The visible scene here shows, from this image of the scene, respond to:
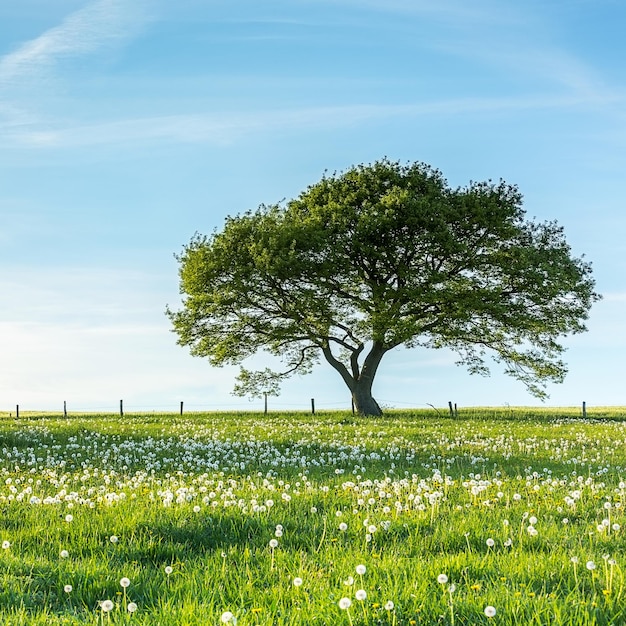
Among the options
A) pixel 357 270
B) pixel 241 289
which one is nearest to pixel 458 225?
pixel 357 270

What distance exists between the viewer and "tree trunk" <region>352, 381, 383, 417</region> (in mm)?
41531

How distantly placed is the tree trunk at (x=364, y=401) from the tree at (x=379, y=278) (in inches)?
3.2

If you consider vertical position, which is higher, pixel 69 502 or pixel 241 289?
pixel 241 289

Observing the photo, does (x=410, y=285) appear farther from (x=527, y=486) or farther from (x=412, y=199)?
(x=527, y=486)

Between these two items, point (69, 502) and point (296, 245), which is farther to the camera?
point (296, 245)

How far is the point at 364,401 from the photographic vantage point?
137 feet

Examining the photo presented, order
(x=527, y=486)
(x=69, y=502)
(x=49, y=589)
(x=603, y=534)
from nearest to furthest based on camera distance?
(x=49, y=589), (x=603, y=534), (x=69, y=502), (x=527, y=486)

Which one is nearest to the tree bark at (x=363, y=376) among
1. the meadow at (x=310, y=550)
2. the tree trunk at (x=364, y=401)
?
the tree trunk at (x=364, y=401)

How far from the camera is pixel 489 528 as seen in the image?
26.4 ft

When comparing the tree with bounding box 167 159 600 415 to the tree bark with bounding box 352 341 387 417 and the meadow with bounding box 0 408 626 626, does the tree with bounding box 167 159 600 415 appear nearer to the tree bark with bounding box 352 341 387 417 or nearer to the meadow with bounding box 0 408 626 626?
the tree bark with bounding box 352 341 387 417

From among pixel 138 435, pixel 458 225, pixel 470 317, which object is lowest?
pixel 138 435

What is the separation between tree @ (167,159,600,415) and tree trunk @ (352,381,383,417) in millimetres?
82

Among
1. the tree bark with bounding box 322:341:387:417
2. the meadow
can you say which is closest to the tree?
the tree bark with bounding box 322:341:387:417

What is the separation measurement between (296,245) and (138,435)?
61.9 ft
